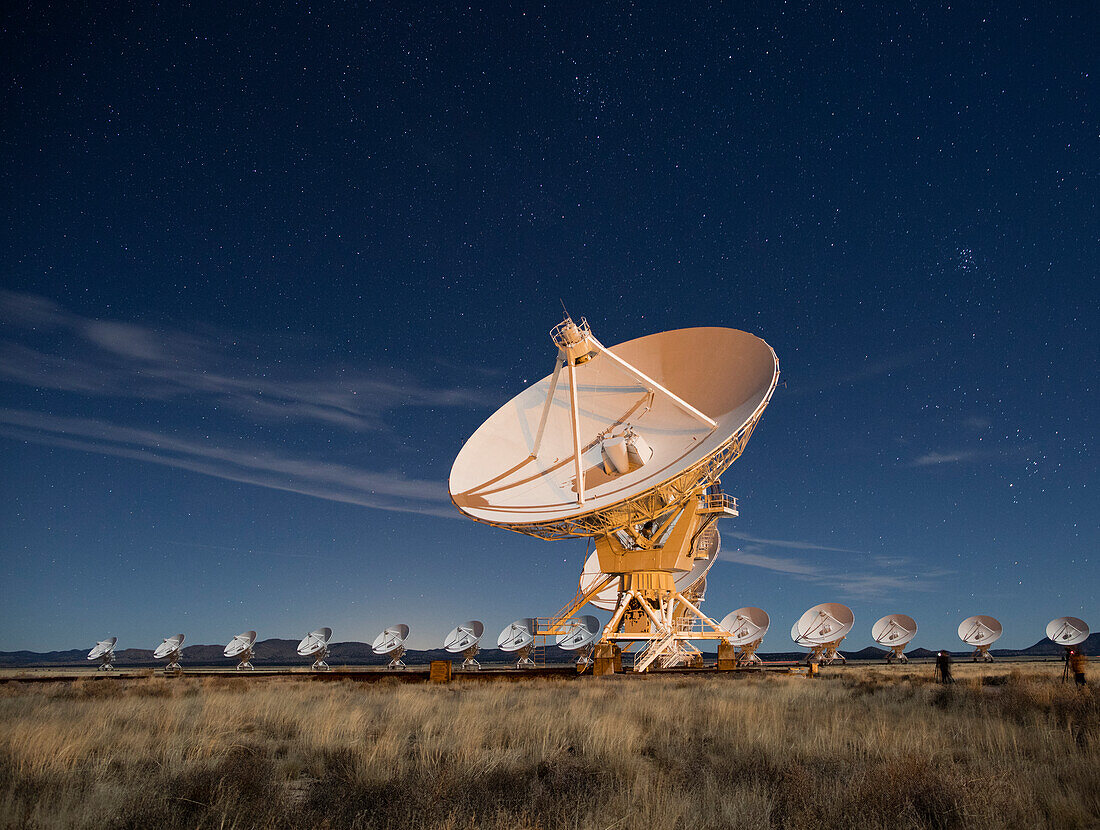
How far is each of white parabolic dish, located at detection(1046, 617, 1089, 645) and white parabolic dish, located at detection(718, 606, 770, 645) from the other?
67.5ft

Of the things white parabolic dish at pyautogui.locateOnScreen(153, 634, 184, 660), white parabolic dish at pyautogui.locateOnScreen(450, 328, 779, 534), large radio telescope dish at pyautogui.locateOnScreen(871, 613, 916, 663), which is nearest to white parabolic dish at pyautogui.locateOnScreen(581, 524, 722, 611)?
white parabolic dish at pyautogui.locateOnScreen(450, 328, 779, 534)

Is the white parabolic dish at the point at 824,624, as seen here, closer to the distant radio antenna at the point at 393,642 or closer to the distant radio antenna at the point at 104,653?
the distant radio antenna at the point at 393,642

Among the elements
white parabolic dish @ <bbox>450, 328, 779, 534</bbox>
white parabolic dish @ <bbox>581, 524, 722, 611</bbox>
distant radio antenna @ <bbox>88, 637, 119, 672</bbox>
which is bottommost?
distant radio antenna @ <bbox>88, 637, 119, 672</bbox>

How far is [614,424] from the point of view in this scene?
32.1m

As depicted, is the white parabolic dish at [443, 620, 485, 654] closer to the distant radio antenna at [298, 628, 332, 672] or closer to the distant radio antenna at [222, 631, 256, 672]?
the distant radio antenna at [298, 628, 332, 672]

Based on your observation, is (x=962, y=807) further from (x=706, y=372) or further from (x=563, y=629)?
(x=563, y=629)

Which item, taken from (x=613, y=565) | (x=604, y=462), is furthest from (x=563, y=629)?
(x=604, y=462)

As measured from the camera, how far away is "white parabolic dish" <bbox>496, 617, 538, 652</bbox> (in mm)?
46438

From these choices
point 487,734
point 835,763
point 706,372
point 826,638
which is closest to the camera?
point 835,763

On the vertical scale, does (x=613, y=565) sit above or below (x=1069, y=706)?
above

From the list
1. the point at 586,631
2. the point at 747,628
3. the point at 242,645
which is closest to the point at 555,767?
the point at 586,631

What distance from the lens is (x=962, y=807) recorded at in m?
5.28

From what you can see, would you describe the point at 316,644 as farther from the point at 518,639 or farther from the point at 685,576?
the point at 685,576

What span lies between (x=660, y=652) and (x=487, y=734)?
23.2 meters
